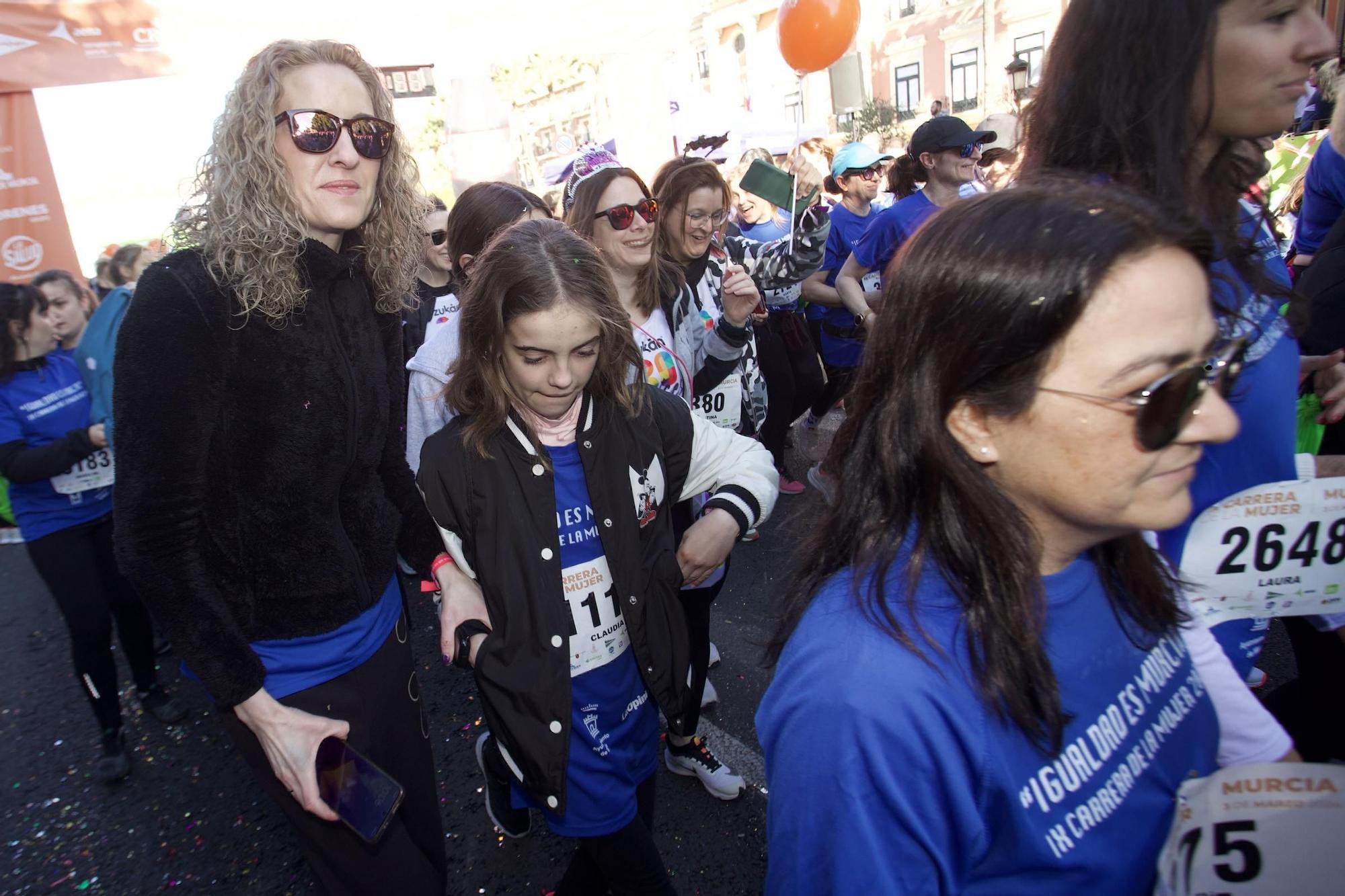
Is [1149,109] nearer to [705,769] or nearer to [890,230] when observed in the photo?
[705,769]

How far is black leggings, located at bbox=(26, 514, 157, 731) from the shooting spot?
324 centimetres

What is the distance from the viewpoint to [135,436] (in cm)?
134

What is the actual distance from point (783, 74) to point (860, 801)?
35991 millimetres

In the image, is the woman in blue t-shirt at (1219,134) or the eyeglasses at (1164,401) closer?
the eyeglasses at (1164,401)

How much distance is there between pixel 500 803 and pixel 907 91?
3270cm

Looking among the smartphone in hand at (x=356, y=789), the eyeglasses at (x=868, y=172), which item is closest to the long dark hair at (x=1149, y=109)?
the smartphone in hand at (x=356, y=789)

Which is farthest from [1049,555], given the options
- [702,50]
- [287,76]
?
[702,50]

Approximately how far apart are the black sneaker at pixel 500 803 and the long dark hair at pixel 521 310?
1238mm

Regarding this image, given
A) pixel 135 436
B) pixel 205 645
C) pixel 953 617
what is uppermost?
pixel 135 436

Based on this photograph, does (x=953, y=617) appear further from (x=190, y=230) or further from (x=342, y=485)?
(x=190, y=230)

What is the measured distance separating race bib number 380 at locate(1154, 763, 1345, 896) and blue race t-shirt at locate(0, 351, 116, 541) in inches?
149

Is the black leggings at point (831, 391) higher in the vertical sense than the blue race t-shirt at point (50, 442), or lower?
lower

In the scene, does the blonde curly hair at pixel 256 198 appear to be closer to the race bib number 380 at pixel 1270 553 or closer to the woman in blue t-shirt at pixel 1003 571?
the woman in blue t-shirt at pixel 1003 571

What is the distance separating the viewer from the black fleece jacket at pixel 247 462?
135cm
